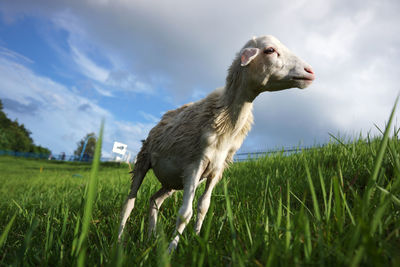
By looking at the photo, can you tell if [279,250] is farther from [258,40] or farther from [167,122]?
[167,122]

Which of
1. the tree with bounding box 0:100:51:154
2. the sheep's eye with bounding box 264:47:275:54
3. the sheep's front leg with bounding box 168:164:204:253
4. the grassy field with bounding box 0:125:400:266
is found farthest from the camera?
the tree with bounding box 0:100:51:154

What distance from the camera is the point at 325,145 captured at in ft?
17.9

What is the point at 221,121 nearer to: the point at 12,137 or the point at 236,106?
the point at 236,106

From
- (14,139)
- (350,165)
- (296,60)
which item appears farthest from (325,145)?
(14,139)

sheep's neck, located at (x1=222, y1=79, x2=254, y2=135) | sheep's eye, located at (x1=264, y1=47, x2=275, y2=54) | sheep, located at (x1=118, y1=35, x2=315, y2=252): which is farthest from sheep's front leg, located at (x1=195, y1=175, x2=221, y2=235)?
sheep's eye, located at (x1=264, y1=47, x2=275, y2=54)

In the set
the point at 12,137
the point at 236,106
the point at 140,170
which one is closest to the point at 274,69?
the point at 236,106

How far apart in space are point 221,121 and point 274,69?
0.66 meters

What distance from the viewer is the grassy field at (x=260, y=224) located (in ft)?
3.48

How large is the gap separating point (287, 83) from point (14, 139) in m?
60.1

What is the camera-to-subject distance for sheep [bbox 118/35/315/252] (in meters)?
2.22

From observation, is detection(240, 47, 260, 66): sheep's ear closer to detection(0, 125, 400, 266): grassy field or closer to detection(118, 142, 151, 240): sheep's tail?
detection(0, 125, 400, 266): grassy field

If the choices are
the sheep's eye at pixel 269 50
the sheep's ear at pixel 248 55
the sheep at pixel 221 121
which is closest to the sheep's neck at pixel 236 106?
the sheep at pixel 221 121

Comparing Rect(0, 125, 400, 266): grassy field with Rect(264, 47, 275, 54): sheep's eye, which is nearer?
Rect(0, 125, 400, 266): grassy field

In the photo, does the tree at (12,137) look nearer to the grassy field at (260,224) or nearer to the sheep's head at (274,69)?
the grassy field at (260,224)
